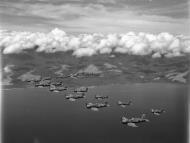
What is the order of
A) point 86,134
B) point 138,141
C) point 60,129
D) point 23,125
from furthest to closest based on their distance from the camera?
point 23,125 → point 60,129 → point 86,134 → point 138,141

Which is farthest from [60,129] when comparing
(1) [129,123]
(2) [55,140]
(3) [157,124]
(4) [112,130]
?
(3) [157,124]

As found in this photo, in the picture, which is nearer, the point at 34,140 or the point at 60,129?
the point at 34,140

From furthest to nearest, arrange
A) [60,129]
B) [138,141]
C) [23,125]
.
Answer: [23,125] → [60,129] → [138,141]

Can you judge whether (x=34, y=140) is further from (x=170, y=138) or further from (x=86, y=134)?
(x=170, y=138)

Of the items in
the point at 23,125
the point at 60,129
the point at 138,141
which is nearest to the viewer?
the point at 138,141

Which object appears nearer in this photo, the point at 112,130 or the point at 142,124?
the point at 112,130

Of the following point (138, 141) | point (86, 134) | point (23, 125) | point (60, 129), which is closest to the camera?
point (138, 141)

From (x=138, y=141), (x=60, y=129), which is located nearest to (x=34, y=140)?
(x=60, y=129)

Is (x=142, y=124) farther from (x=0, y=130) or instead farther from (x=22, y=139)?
(x=0, y=130)
